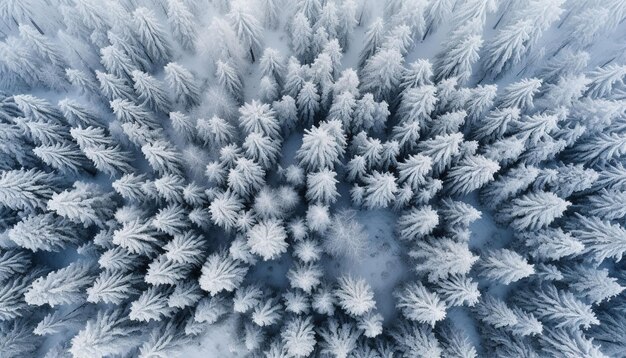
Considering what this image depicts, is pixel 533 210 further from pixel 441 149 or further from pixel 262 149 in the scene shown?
pixel 262 149

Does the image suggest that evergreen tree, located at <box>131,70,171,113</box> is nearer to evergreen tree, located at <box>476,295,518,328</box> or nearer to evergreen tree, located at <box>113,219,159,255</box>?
evergreen tree, located at <box>113,219,159,255</box>

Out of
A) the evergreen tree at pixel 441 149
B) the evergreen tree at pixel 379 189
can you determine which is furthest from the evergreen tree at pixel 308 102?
the evergreen tree at pixel 441 149

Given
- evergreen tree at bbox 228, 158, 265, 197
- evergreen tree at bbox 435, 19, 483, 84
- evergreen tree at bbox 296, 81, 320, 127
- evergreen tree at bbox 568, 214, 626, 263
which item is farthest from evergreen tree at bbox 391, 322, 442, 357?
evergreen tree at bbox 435, 19, 483, 84

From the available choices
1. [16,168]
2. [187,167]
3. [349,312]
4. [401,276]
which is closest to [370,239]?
[401,276]

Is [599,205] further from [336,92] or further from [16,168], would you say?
[16,168]

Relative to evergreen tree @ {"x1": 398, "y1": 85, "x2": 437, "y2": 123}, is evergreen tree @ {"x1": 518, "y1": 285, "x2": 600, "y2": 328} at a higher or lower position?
lower

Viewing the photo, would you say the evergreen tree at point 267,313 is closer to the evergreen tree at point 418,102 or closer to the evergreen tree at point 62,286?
the evergreen tree at point 62,286

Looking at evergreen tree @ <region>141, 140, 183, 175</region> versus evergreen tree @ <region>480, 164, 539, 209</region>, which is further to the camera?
evergreen tree @ <region>480, 164, 539, 209</region>

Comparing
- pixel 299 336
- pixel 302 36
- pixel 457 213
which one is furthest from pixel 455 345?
pixel 302 36
